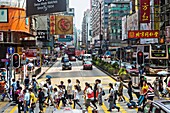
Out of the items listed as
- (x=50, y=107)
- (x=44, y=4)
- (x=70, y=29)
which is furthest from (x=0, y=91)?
(x=70, y=29)

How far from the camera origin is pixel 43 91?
2020 cm

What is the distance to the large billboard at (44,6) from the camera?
103 feet

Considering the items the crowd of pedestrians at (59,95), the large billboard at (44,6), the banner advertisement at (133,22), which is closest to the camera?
the crowd of pedestrians at (59,95)

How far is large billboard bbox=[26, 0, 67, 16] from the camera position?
31406mm

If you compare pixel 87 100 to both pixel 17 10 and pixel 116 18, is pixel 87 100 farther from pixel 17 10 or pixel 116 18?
pixel 116 18

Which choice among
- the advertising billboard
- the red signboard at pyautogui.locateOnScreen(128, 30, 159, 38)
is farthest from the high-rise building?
the advertising billboard

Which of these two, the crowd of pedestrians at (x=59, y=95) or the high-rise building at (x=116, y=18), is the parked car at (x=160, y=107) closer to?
the crowd of pedestrians at (x=59, y=95)

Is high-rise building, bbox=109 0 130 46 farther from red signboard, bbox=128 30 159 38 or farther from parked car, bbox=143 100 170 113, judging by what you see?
parked car, bbox=143 100 170 113

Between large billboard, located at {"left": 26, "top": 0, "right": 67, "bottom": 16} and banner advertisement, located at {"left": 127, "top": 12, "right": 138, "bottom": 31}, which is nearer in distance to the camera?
large billboard, located at {"left": 26, "top": 0, "right": 67, "bottom": 16}

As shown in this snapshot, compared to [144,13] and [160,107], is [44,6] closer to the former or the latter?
[160,107]

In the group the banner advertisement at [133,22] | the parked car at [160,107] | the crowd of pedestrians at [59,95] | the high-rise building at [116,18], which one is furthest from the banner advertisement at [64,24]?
the high-rise building at [116,18]

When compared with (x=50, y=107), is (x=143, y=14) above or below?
above

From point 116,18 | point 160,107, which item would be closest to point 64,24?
point 160,107

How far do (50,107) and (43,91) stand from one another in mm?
2243
